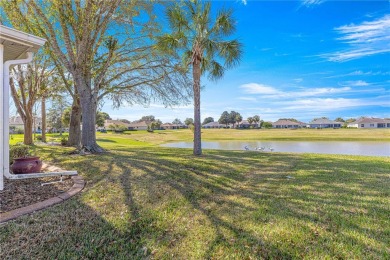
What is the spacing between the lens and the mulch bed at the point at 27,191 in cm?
314

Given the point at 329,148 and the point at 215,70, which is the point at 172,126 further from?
the point at 215,70

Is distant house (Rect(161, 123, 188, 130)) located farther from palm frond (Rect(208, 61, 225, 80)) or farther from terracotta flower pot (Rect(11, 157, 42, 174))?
terracotta flower pot (Rect(11, 157, 42, 174))

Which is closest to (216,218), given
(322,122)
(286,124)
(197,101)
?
(197,101)

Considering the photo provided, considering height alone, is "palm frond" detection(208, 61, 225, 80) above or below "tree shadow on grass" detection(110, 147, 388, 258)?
above

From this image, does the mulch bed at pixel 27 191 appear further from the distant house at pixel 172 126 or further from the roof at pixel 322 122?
the roof at pixel 322 122

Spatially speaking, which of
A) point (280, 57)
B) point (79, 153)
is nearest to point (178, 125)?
point (280, 57)

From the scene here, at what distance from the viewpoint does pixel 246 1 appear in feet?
31.2

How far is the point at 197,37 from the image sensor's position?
8.08 metres

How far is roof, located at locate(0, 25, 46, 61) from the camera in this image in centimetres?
335

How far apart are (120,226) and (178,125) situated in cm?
10522

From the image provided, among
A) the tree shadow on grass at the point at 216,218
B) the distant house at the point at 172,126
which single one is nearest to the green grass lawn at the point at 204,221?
the tree shadow on grass at the point at 216,218

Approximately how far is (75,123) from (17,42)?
880cm

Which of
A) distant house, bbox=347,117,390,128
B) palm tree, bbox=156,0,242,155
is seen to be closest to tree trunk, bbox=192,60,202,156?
palm tree, bbox=156,0,242,155

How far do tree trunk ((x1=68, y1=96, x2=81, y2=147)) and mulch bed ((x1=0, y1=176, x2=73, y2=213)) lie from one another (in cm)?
756
